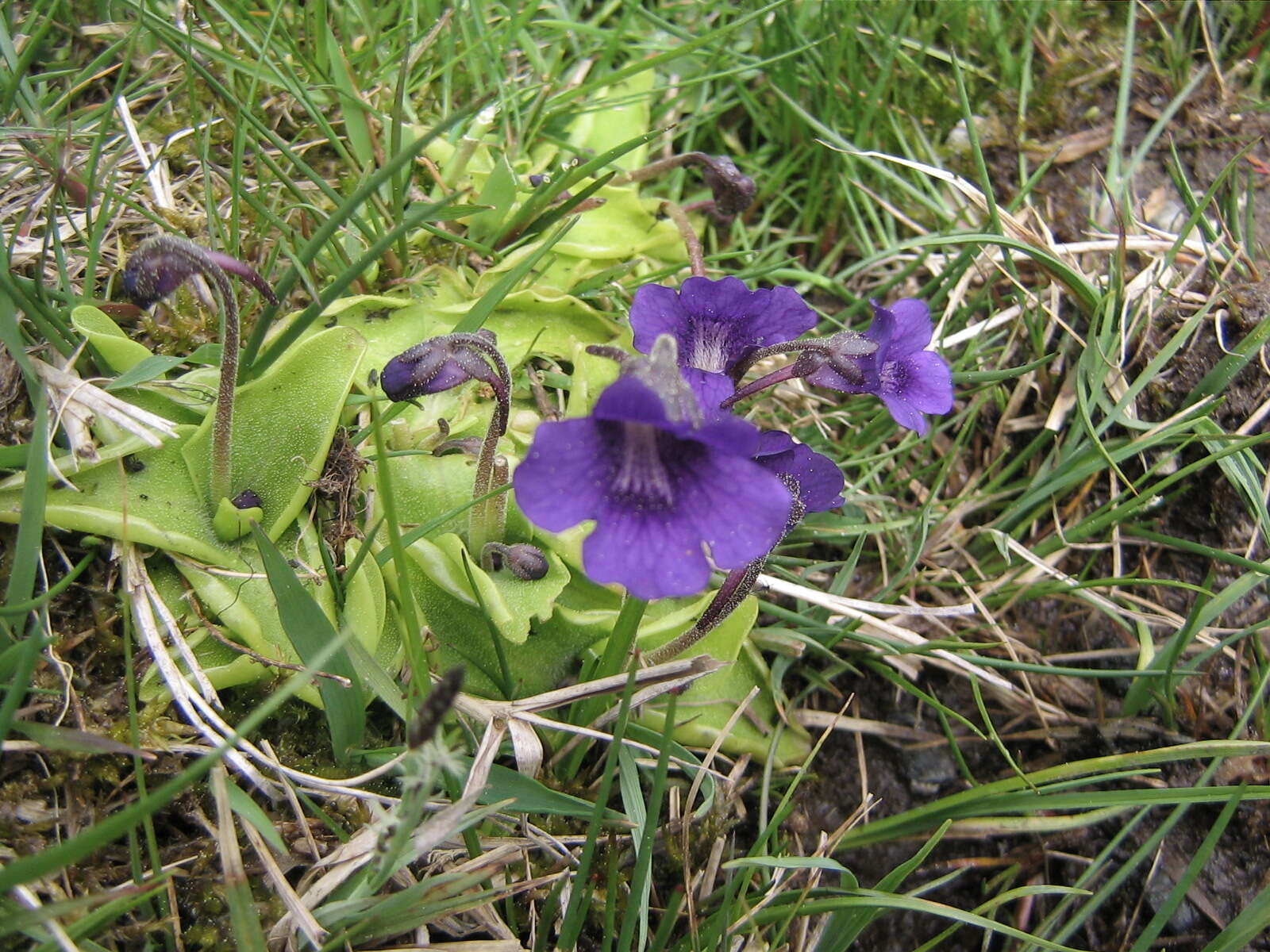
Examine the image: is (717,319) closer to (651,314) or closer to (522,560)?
(651,314)

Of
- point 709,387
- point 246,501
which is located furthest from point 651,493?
point 246,501

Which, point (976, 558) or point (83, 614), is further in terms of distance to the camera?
point (976, 558)

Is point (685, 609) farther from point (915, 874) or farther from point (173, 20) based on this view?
point (173, 20)

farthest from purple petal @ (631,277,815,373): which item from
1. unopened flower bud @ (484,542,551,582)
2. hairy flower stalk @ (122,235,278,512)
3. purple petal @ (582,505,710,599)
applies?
hairy flower stalk @ (122,235,278,512)

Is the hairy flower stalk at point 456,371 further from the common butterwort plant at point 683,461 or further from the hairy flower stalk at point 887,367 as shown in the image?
the hairy flower stalk at point 887,367

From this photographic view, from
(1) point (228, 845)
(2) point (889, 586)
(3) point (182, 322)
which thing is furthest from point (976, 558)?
(3) point (182, 322)

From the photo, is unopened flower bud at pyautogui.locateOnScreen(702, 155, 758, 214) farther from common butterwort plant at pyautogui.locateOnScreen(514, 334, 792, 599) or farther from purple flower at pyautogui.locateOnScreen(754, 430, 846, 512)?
common butterwort plant at pyautogui.locateOnScreen(514, 334, 792, 599)
